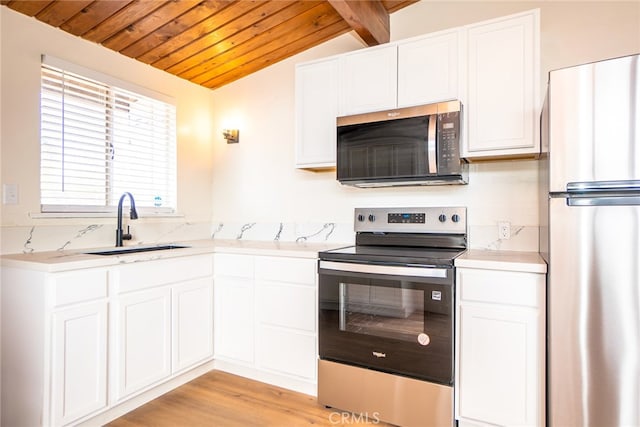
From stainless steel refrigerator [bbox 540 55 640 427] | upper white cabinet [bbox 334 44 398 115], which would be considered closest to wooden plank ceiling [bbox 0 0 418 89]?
upper white cabinet [bbox 334 44 398 115]

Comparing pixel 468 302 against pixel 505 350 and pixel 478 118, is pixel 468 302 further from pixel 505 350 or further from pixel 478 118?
pixel 478 118

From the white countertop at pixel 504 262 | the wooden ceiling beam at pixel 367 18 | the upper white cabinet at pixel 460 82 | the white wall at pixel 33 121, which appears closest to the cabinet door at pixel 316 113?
the upper white cabinet at pixel 460 82

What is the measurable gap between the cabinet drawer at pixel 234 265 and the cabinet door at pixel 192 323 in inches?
4.8

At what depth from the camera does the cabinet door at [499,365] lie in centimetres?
174

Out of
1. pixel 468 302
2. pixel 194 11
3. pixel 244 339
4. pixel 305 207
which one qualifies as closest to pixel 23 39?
pixel 194 11

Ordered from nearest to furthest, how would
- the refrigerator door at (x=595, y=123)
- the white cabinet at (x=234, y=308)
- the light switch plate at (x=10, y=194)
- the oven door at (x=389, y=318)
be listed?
the refrigerator door at (x=595, y=123) → the oven door at (x=389, y=318) → the light switch plate at (x=10, y=194) → the white cabinet at (x=234, y=308)

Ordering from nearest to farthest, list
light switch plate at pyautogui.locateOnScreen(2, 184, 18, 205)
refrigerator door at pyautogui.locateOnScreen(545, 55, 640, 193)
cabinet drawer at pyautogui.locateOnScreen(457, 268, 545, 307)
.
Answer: refrigerator door at pyautogui.locateOnScreen(545, 55, 640, 193) < cabinet drawer at pyautogui.locateOnScreen(457, 268, 545, 307) < light switch plate at pyautogui.locateOnScreen(2, 184, 18, 205)

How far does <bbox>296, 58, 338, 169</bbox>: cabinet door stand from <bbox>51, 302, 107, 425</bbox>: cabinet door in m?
1.56

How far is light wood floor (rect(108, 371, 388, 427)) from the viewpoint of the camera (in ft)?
6.78

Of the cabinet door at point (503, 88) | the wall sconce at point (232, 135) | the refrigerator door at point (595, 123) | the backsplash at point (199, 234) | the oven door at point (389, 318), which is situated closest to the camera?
the refrigerator door at point (595, 123)

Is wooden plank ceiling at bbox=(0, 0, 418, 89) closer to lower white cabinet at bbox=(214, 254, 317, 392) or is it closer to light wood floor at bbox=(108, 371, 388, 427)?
lower white cabinet at bbox=(214, 254, 317, 392)

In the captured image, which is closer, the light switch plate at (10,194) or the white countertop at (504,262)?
the white countertop at (504,262)

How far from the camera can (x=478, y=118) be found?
212 centimetres

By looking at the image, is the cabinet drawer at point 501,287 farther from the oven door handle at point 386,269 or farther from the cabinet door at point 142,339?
the cabinet door at point 142,339
